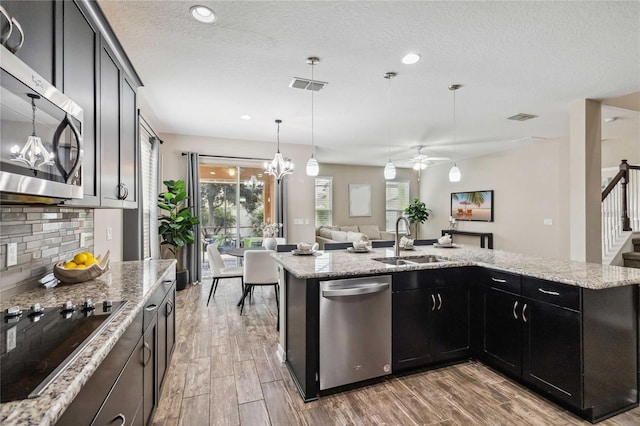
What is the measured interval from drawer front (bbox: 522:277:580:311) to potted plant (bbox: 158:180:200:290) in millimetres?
4773

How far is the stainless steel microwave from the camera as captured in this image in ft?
3.10

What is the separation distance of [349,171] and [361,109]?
4.96 meters

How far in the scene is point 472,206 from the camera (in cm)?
798

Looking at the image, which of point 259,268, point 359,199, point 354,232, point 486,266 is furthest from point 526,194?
point 259,268

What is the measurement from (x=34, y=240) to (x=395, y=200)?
9073 mm

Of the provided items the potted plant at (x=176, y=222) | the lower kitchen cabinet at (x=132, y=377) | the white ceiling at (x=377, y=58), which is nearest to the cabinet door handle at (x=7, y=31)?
the lower kitchen cabinet at (x=132, y=377)

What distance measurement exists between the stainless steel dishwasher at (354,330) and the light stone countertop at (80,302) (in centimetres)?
120

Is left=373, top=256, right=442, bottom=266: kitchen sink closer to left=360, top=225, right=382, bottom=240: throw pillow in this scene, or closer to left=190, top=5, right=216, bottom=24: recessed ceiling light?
left=190, top=5, right=216, bottom=24: recessed ceiling light

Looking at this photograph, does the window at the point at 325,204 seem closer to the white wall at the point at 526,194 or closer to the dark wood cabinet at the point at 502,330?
the white wall at the point at 526,194

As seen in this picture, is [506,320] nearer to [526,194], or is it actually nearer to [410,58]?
[410,58]

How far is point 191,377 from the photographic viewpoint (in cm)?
248

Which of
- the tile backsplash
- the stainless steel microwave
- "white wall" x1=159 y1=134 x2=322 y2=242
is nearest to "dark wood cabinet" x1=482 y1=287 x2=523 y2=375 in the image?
the stainless steel microwave

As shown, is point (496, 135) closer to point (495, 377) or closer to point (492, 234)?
point (492, 234)

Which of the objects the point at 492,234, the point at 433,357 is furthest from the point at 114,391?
the point at 492,234
